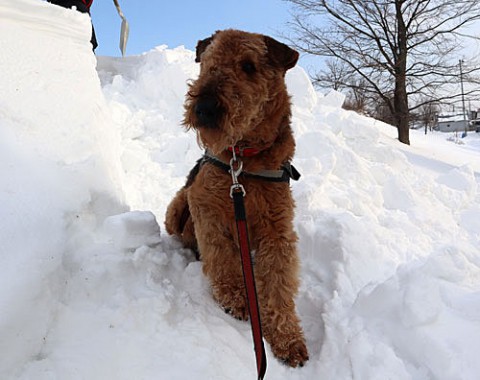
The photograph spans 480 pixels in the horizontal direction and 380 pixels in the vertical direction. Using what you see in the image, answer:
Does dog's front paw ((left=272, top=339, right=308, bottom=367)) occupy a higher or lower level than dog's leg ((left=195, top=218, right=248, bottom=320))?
lower

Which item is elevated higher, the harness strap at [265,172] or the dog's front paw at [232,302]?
the harness strap at [265,172]

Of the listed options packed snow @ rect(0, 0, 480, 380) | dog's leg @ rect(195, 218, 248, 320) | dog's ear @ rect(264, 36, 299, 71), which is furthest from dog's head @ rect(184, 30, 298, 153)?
packed snow @ rect(0, 0, 480, 380)

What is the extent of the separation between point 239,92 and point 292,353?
1341mm

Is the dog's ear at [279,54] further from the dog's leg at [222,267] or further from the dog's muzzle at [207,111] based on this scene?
the dog's leg at [222,267]

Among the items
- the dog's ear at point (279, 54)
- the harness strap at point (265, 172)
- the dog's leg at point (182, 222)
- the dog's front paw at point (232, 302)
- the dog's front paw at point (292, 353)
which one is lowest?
the dog's front paw at point (292, 353)

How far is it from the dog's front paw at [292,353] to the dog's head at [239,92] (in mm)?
1065

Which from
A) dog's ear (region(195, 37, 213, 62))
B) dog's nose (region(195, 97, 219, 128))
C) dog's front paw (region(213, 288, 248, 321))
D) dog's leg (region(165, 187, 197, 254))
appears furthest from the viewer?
dog's leg (region(165, 187, 197, 254))

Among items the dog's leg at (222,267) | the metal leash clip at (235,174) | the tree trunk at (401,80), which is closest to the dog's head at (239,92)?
the metal leash clip at (235,174)

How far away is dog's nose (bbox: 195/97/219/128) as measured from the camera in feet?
5.40

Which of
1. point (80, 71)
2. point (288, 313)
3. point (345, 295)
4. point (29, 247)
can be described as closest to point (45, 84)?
point (80, 71)

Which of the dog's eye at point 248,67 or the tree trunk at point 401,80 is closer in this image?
the dog's eye at point 248,67

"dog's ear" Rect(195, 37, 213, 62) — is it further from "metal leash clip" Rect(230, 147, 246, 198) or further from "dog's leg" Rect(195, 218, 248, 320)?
"dog's leg" Rect(195, 218, 248, 320)

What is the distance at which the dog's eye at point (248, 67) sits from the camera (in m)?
1.87

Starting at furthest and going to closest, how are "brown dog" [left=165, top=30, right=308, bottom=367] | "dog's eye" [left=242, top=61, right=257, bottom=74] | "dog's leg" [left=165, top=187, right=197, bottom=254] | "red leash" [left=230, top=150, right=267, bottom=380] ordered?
"dog's leg" [left=165, top=187, right=197, bottom=254]
"dog's eye" [left=242, top=61, right=257, bottom=74]
"brown dog" [left=165, top=30, right=308, bottom=367]
"red leash" [left=230, top=150, right=267, bottom=380]
